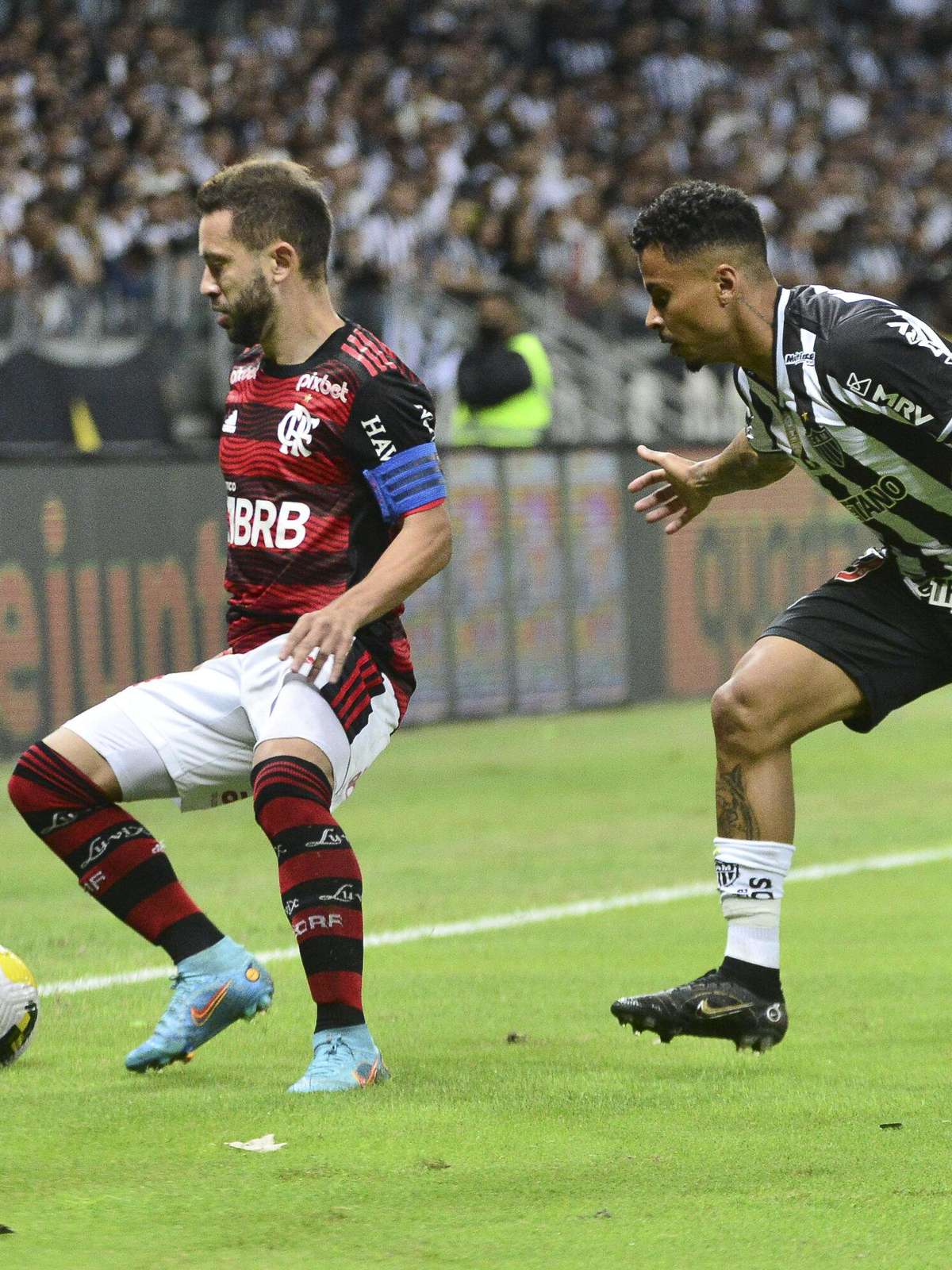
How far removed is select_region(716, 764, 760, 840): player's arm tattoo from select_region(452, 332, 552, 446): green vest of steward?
8.96 m

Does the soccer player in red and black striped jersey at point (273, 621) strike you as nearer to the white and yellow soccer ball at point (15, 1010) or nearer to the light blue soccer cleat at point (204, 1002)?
the light blue soccer cleat at point (204, 1002)

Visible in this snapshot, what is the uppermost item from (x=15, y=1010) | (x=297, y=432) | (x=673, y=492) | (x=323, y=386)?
(x=323, y=386)

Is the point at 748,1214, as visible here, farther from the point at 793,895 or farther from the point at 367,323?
the point at 367,323

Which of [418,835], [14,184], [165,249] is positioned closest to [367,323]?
[165,249]

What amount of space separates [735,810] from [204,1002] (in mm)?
1340

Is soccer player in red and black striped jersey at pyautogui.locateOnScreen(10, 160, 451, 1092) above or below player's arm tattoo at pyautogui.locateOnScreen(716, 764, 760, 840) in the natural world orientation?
above

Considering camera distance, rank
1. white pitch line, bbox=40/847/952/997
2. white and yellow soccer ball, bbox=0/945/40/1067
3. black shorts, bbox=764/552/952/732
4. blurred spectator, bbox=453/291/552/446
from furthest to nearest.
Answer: blurred spectator, bbox=453/291/552/446 < white pitch line, bbox=40/847/952/997 < black shorts, bbox=764/552/952/732 < white and yellow soccer ball, bbox=0/945/40/1067

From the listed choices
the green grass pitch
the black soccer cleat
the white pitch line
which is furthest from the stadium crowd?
the black soccer cleat

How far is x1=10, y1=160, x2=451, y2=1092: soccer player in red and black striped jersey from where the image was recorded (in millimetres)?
4703

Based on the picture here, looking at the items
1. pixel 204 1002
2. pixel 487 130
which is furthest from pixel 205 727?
pixel 487 130

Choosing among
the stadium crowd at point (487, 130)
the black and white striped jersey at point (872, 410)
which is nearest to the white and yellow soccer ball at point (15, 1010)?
the black and white striped jersey at point (872, 410)

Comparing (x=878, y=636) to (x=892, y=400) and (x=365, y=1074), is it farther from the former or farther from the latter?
(x=365, y=1074)

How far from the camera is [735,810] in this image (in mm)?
5160

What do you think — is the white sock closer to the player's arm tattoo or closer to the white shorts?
the player's arm tattoo
